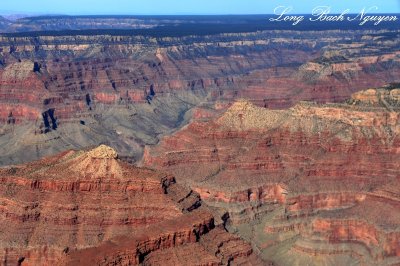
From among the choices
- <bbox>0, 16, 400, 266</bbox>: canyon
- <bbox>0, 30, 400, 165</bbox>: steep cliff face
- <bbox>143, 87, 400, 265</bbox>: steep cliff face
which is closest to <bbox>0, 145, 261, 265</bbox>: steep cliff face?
<bbox>0, 16, 400, 266</bbox>: canyon

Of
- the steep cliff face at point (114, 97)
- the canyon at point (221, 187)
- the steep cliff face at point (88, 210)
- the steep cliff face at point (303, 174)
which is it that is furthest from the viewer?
the steep cliff face at point (114, 97)

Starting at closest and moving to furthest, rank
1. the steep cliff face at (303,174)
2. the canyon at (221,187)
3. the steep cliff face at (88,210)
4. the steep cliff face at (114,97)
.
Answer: the steep cliff face at (88,210) < the canyon at (221,187) < the steep cliff face at (303,174) < the steep cliff face at (114,97)

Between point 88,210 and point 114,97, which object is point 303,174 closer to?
point 88,210

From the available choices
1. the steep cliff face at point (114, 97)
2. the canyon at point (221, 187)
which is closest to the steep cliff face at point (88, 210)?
the canyon at point (221, 187)

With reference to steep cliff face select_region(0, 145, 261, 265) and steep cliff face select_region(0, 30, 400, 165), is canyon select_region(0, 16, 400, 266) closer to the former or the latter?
steep cliff face select_region(0, 145, 261, 265)

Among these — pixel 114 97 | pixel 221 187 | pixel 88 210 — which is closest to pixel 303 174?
pixel 221 187

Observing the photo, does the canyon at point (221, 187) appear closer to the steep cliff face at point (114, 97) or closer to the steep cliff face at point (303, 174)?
the steep cliff face at point (303, 174)
